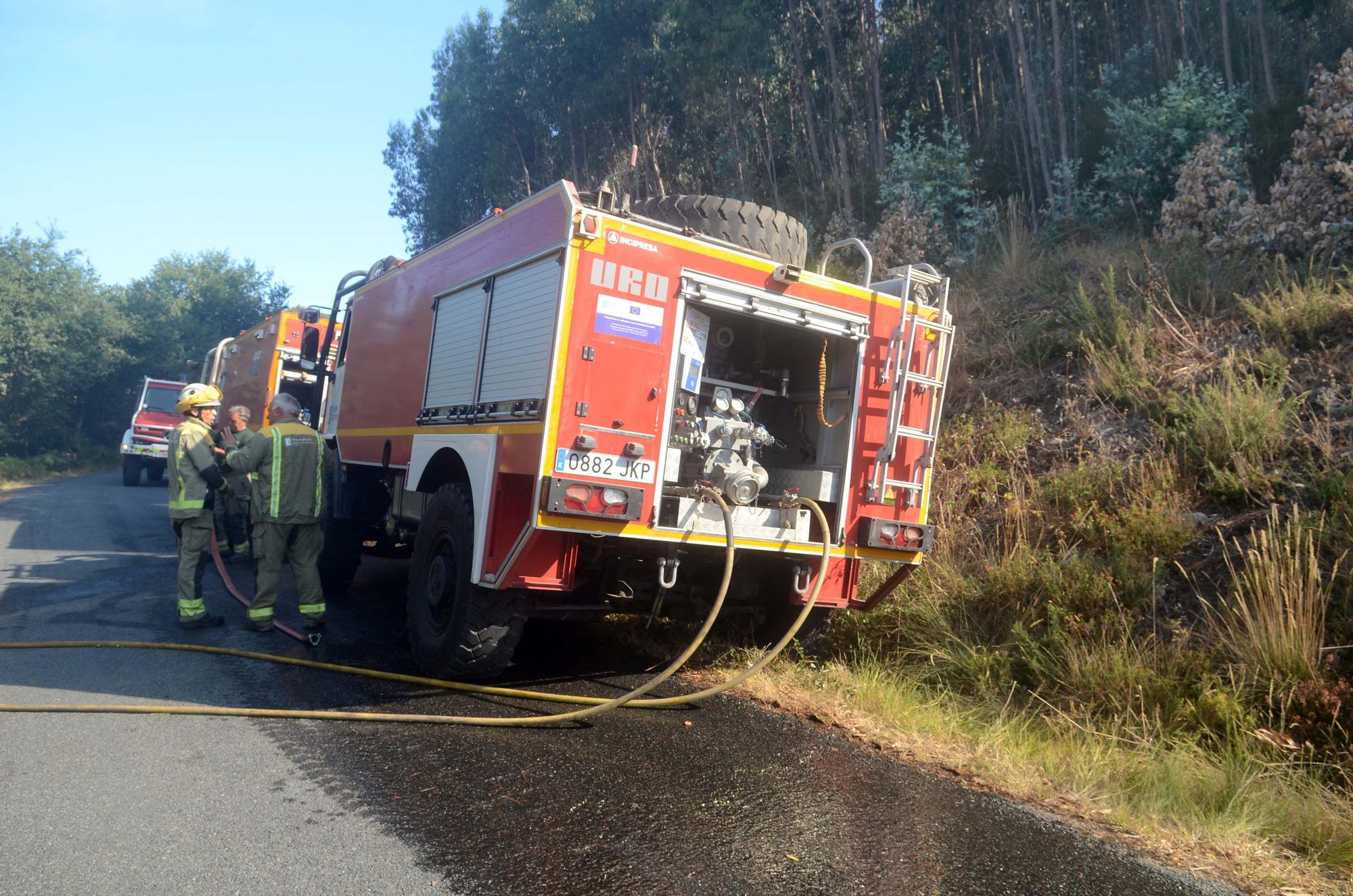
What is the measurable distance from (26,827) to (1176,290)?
848 cm

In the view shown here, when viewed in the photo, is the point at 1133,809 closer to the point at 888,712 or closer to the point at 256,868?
the point at 888,712

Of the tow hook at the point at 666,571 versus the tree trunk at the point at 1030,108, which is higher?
the tree trunk at the point at 1030,108

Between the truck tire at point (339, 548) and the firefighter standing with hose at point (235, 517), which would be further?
the firefighter standing with hose at point (235, 517)

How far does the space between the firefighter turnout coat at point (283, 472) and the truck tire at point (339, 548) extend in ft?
4.83

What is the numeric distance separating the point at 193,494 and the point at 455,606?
2782mm

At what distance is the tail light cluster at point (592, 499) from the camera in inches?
172

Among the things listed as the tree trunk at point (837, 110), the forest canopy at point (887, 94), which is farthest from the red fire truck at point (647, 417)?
the tree trunk at point (837, 110)

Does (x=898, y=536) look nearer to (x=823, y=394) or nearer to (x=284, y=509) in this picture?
(x=823, y=394)

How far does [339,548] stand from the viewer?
797 centimetres

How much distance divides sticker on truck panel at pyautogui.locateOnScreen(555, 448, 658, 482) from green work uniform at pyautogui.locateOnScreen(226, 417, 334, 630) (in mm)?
2739

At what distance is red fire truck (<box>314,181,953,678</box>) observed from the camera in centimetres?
459

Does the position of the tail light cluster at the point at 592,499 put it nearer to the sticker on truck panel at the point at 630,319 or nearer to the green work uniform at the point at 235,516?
the sticker on truck panel at the point at 630,319

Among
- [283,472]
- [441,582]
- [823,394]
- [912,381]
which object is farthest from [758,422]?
[283,472]

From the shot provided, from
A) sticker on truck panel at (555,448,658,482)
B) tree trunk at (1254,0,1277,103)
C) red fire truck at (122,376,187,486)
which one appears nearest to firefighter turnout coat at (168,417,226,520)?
sticker on truck panel at (555,448,658,482)
